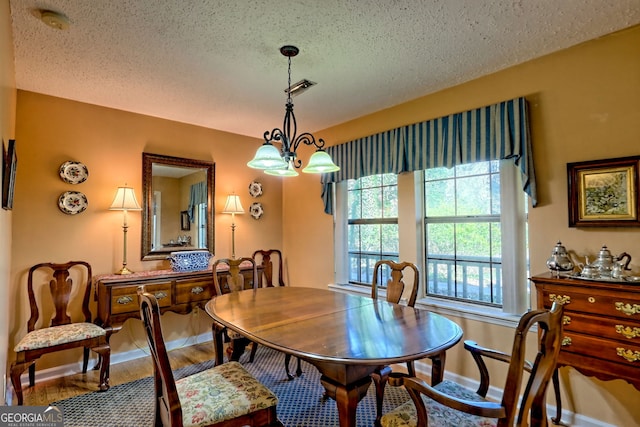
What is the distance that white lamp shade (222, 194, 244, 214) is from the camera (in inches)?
155

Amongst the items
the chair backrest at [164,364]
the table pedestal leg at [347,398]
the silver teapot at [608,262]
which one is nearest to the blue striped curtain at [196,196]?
the chair backrest at [164,364]

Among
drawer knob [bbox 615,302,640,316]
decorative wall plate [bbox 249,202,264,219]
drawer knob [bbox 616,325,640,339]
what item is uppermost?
decorative wall plate [bbox 249,202,264,219]

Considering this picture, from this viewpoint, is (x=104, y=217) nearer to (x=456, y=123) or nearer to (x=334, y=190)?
(x=334, y=190)

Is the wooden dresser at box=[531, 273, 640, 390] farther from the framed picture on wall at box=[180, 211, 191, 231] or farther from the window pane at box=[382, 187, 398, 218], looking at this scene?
the framed picture on wall at box=[180, 211, 191, 231]

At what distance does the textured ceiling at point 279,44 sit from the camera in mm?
1793

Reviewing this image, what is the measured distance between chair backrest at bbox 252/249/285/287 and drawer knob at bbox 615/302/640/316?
3.19 meters

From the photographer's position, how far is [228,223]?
406cm

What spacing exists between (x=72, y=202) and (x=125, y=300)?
1045 millimetres

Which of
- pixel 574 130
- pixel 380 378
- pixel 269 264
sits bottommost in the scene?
pixel 380 378

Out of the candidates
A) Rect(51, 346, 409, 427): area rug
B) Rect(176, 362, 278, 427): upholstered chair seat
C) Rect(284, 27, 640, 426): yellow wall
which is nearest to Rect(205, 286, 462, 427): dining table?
Rect(176, 362, 278, 427): upholstered chair seat

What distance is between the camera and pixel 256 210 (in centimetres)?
428

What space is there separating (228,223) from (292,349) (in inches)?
110

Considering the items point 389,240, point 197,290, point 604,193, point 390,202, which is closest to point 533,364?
point 604,193

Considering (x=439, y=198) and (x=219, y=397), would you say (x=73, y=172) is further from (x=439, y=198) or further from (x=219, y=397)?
(x=439, y=198)
